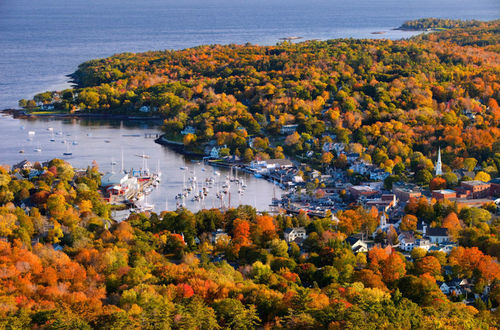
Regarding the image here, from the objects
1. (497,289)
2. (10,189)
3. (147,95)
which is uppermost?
(147,95)

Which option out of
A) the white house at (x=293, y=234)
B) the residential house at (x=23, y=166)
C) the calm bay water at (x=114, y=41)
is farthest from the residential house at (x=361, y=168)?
the residential house at (x=23, y=166)

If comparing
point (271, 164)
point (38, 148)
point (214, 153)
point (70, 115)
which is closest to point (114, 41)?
point (70, 115)

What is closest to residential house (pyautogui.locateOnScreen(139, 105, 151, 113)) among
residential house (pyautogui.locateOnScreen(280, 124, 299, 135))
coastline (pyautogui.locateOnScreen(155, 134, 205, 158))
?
coastline (pyautogui.locateOnScreen(155, 134, 205, 158))

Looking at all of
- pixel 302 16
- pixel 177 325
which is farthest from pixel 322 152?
pixel 302 16

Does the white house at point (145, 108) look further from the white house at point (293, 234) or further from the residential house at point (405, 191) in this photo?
the white house at point (293, 234)

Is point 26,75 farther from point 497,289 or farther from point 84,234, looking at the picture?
point 497,289

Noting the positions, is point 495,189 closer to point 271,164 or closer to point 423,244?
point 423,244
